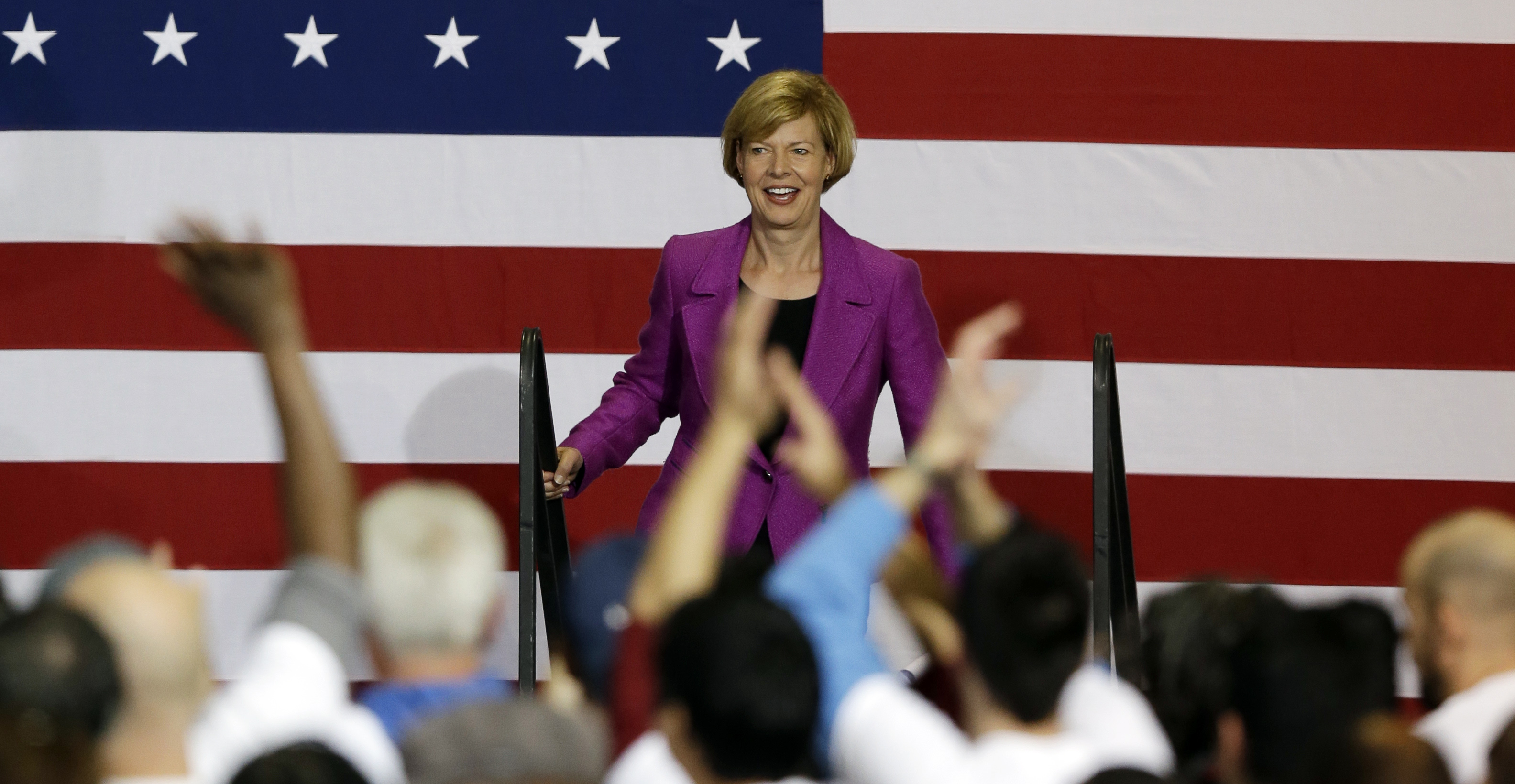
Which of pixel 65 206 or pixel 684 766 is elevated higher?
pixel 65 206

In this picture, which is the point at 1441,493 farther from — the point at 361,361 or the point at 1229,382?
the point at 361,361

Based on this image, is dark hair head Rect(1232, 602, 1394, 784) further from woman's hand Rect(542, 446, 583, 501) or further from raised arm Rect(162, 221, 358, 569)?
woman's hand Rect(542, 446, 583, 501)

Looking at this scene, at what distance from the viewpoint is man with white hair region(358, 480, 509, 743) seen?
4.20ft

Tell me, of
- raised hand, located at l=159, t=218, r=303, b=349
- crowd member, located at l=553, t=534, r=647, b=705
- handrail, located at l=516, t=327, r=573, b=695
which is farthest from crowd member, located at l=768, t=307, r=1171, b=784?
handrail, located at l=516, t=327, r=573, b=695

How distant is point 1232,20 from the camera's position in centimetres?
327

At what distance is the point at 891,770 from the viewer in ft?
3.75

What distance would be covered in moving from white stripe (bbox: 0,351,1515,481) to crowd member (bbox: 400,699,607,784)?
7.11 ft

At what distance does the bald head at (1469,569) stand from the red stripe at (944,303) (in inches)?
65.5

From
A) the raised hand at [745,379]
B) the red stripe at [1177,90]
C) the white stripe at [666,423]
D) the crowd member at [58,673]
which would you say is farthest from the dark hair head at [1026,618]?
the red stripe at [1177,90]

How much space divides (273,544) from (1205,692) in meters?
2.51

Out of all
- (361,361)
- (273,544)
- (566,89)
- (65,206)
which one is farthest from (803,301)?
(65,206)

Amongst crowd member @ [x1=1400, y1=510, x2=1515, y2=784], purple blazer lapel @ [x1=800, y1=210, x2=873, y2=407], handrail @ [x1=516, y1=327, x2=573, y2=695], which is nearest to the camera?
crowd member @ [x1=1400, y1=510, x2=1515, y2=784]

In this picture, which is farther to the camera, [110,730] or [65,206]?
[65,206]

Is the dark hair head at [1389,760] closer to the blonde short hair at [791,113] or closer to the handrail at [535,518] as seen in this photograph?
the handrail at [535,518]
